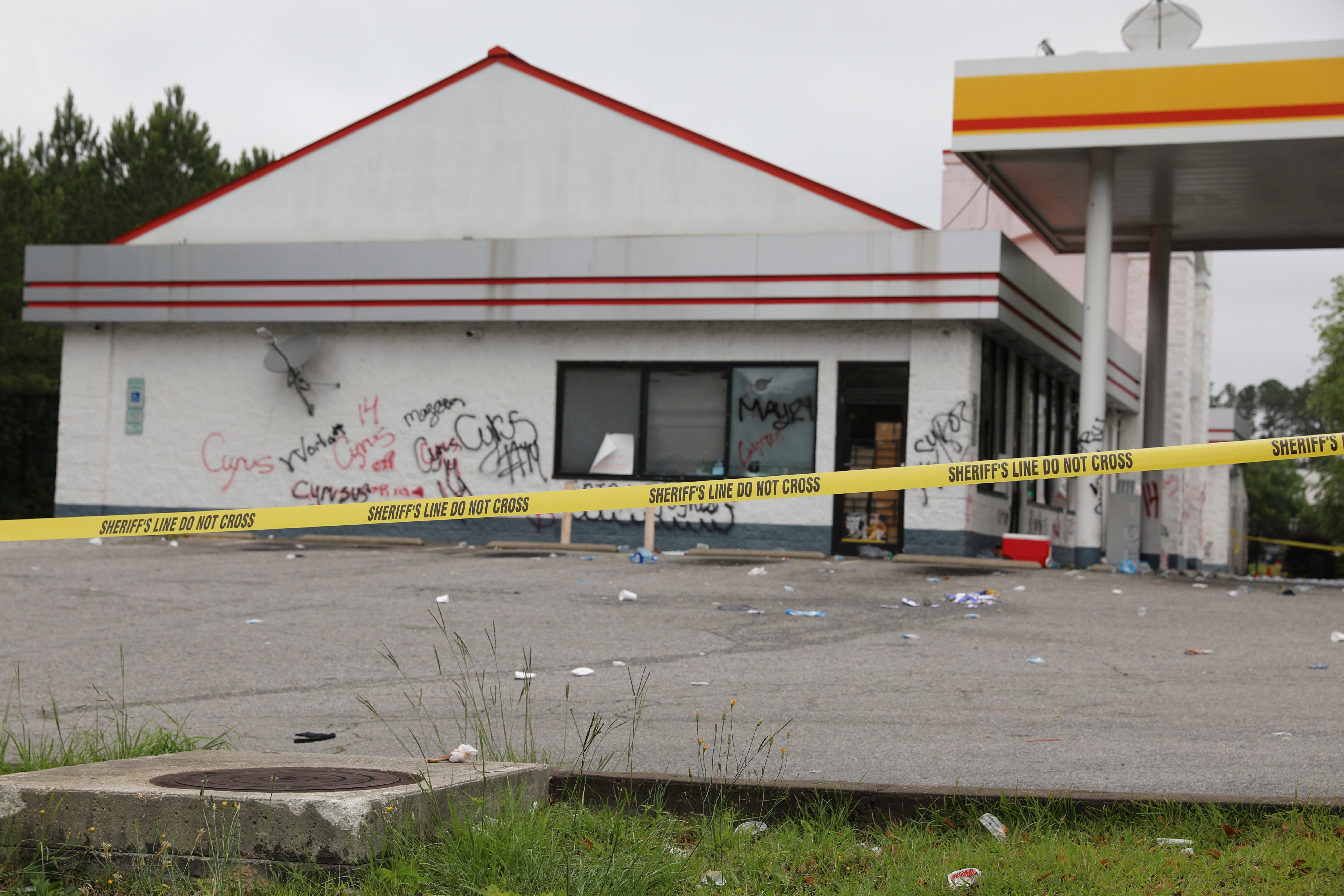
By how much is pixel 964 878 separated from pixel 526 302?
15.7 metres

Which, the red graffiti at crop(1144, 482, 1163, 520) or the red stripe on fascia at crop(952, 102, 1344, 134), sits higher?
the red stripe on fascia at crop(952, 102, 1344, 134)

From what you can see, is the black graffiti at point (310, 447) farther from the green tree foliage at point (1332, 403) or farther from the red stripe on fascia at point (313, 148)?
the green tree foliage at point (1332, 403)

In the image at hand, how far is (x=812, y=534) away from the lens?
1784 centimetres

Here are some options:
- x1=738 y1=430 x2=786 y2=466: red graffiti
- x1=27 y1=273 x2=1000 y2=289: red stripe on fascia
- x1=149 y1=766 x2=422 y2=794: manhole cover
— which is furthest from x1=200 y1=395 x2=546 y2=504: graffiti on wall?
x1=149 y1=766 x2=422 y2=794: manhole cover

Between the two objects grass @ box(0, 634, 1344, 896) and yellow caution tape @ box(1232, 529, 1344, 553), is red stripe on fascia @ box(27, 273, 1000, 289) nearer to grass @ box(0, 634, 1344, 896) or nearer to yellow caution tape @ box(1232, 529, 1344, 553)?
grass @ box(0, 634, 1344, 896)

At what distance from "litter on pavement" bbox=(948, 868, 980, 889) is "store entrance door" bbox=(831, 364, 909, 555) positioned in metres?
14.1

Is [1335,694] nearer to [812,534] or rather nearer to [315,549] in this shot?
[812,534]

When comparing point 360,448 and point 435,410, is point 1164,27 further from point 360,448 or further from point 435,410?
point 360,448

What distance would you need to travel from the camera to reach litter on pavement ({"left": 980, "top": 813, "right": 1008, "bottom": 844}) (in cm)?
407

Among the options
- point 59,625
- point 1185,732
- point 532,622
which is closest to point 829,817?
point 1185,732

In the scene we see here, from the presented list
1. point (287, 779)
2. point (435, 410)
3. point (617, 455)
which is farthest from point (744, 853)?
point (435, 410)

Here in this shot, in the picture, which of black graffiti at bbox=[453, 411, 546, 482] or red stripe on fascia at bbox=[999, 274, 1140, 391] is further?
black graffiti at bbox=[453, 411, 546, 482]

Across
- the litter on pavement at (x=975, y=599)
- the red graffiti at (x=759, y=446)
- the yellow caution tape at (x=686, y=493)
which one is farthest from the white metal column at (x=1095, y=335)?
the yellow caution tape at (x=686, y=493)

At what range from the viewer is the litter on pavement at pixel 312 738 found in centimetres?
560
